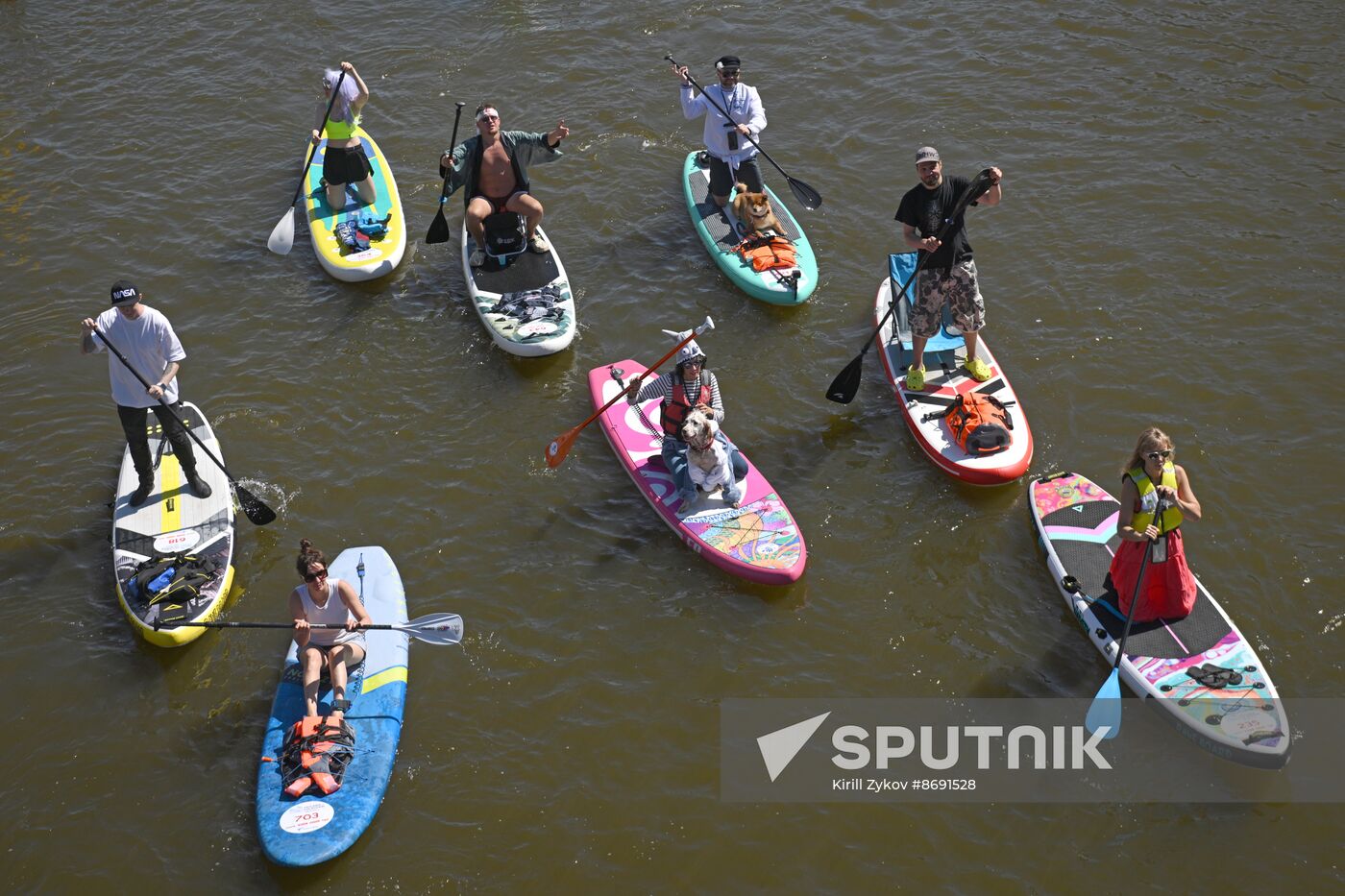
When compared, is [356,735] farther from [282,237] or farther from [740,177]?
[740,177]

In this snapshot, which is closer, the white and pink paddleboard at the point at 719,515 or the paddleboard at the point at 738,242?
the white and pink paddleboard at the point at 719,515

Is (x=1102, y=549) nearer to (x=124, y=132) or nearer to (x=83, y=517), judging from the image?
(x=83, y=517)

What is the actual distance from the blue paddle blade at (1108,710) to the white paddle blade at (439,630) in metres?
5.61

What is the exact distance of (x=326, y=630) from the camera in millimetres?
10234

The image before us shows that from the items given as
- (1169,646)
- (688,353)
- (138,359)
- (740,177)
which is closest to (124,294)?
(138,359)

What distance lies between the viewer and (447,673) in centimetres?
1084

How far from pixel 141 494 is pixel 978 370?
A: 30.2 feet

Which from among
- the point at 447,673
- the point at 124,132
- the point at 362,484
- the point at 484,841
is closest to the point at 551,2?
the point at 124,132

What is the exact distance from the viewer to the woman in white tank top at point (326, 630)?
9.94 metres

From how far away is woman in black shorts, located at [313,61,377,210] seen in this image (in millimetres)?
15391

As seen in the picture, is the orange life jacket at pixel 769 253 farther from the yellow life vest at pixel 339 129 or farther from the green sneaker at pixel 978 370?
the yellow life vest at pixel 339 129

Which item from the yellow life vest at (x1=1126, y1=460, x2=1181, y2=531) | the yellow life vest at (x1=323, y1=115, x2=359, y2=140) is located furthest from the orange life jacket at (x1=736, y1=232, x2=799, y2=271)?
the yellow life vest at (x1=1126, y1=460, x2=1181, y2=531)

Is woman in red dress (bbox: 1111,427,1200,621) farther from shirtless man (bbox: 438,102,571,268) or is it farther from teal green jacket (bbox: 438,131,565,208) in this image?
teal green jacket (bbox: 438,131,565,208)

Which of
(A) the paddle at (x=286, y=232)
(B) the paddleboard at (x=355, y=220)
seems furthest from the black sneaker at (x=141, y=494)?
(A) the paddle at (x=286, y=232)
